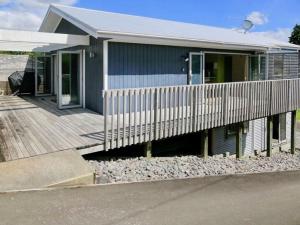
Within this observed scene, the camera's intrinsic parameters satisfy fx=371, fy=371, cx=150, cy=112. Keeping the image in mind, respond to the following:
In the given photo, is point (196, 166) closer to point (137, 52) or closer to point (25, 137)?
point (25, 137)

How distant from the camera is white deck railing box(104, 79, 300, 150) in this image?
8.41 meters

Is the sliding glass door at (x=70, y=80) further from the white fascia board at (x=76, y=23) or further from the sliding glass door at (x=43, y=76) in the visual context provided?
the sliding glass door at (x=43, y=76)

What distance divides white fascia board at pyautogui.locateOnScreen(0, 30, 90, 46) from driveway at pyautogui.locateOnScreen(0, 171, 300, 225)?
6297 millimetres

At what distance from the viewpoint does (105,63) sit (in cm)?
1138

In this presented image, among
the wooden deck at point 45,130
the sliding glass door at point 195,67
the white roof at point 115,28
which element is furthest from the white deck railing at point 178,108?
the sliding glass door at point 195,67

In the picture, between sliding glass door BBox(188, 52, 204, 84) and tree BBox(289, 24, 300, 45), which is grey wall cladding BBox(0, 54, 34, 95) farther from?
tree BBox(289, 24, 300, 45)

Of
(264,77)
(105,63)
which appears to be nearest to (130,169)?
(105,63)

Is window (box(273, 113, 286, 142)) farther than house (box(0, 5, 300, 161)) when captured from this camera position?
Yes

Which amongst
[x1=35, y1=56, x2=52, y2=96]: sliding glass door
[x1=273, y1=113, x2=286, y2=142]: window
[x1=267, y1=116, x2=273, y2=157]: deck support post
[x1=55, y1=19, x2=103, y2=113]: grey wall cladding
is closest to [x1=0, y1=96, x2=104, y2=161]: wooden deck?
[x1=55, y1=19, x2=103, y2=113]: grey wall cladding

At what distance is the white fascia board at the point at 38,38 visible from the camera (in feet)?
34.4

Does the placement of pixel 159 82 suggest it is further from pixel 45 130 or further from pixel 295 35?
pixel 295 35

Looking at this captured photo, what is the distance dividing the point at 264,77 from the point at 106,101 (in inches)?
460

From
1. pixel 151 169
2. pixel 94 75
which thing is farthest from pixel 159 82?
pixel 151 169

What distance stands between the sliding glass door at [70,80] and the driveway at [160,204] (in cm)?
766
